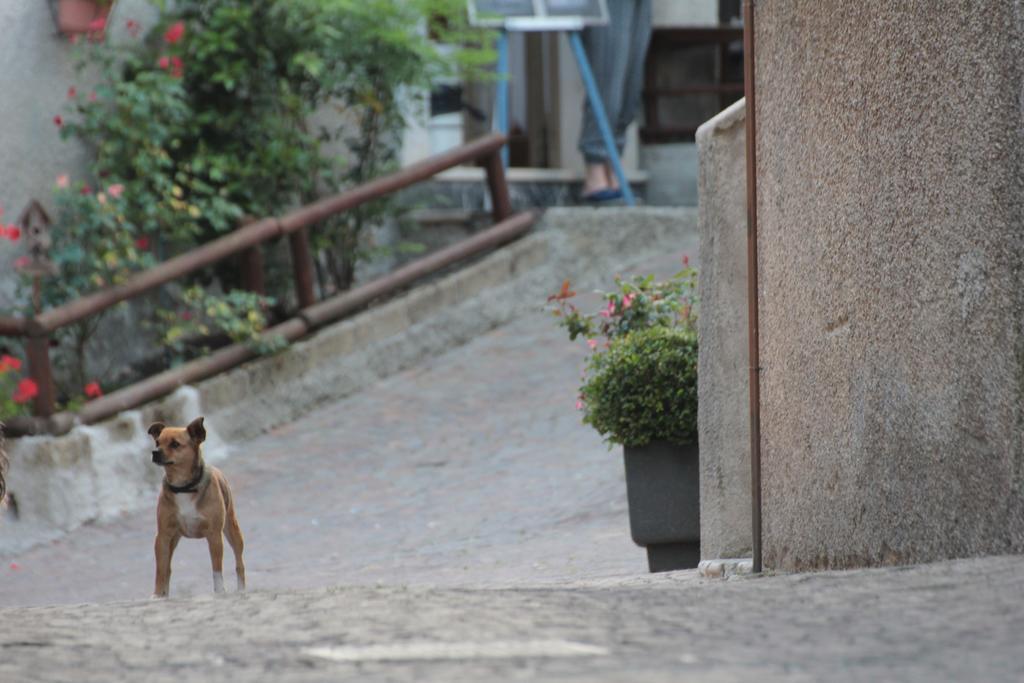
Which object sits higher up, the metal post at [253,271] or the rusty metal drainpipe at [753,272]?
the rusty metal drainpipe at [753,272]

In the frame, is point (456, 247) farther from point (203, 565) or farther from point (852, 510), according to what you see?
point (852, 510)

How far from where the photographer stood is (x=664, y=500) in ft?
23.4

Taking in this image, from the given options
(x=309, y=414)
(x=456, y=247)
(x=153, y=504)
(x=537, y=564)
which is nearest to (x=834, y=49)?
(x=537, y=564)

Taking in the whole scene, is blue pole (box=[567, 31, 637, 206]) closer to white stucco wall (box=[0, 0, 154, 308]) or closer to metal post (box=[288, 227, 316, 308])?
metal post (box=[288, 227, 316, 308])

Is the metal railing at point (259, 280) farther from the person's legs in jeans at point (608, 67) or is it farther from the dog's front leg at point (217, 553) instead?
the dog's front leg at point (217, 553)

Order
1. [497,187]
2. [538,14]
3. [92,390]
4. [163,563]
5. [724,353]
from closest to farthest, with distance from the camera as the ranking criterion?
[163,563] → [724,353] → [92,390] → [497,187] → [538,14]

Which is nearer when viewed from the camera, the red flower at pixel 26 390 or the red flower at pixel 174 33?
the red flower at pixel 26 390

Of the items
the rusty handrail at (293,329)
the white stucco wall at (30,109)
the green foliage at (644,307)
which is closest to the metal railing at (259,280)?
the rusty handrail at (293,329)

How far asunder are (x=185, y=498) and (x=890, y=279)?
103 inches

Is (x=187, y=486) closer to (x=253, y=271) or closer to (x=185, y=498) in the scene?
(x=185, y=498)

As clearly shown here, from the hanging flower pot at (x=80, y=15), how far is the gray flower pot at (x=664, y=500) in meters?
5.73

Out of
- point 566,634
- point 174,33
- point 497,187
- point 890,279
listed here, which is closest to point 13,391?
point 174,33

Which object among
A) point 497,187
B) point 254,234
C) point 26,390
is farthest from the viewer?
point 497,187

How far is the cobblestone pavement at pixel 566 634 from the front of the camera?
3.39 meters
